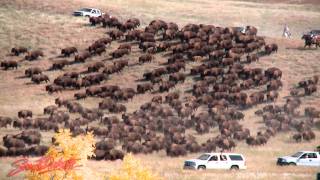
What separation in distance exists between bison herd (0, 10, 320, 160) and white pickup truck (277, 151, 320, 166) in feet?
24.2

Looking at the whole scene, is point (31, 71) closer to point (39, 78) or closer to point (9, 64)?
point (39, 78)

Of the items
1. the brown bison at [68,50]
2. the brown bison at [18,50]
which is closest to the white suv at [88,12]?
the brown bison at [68,50]

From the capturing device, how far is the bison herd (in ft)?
197

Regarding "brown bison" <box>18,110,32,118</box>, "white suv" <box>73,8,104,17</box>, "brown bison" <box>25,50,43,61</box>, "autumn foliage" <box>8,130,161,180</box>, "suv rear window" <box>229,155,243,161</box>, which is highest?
"autumn foliage" <box>8,130,161,180</box>

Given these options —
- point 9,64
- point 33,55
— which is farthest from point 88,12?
point 9,64

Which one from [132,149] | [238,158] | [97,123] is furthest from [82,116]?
[238,158]

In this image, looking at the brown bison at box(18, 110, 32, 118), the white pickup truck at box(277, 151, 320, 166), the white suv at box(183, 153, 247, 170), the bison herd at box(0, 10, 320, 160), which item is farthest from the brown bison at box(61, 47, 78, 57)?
the white pickup truck at box(277, 151, 320, 166)

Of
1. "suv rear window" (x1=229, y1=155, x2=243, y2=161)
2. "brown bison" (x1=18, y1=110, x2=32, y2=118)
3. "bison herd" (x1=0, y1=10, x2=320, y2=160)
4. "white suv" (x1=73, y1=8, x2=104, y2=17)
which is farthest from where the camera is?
"white suv" (x1=73, y1=8, x2=104, y2=17)

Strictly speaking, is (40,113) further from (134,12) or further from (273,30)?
(273,30)

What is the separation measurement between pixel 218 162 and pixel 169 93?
72.7ft

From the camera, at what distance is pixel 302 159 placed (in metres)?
53.0

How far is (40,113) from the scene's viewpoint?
66438mm

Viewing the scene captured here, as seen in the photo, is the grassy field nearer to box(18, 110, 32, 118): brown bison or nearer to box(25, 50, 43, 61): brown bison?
box(25, 50, 43, 61): brown bison

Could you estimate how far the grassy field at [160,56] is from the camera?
169 feet
